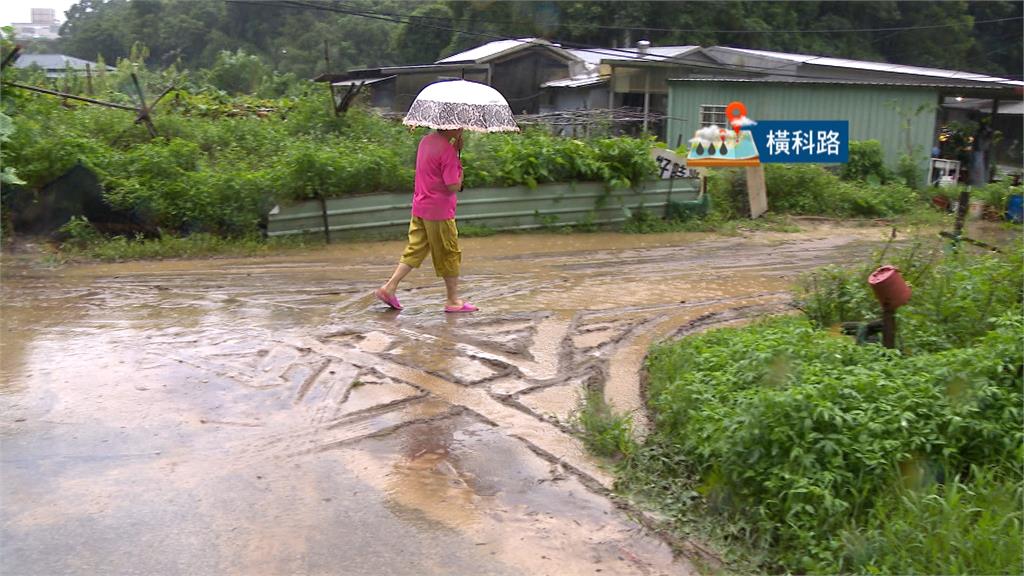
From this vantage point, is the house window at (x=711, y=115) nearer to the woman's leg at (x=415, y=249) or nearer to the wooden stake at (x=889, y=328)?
the woman's leg at (x=415, y=249)

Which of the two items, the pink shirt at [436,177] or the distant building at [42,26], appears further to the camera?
the distant building at [42,26]

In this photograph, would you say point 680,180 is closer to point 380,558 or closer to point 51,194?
point 51,194

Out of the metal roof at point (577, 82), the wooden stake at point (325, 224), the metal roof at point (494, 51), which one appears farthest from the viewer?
the metal roof at point (494, 51)

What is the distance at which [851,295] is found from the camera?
22.3 ft

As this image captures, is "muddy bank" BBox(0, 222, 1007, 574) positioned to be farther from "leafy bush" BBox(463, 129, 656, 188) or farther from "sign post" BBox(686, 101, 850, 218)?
"sign post" BBox(686, 101, 850, 218)

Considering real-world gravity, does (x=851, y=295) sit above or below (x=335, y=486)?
above

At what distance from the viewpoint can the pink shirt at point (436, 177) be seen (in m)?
7.52

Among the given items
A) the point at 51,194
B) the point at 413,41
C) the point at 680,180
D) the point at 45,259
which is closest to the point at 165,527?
the point at 45,259

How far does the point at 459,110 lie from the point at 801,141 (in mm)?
10101

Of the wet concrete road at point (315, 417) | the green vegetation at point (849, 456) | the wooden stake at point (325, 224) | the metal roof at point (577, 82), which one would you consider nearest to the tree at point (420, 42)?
the metal roof at point (577, 82)

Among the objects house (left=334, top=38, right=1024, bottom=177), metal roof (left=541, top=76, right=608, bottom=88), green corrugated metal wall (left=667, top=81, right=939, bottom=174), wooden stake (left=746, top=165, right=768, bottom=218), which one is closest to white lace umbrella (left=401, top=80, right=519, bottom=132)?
wooden stake (left=746, top=165, right=768, bottom=218)

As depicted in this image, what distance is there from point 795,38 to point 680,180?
25.0 m

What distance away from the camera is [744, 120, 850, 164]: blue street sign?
1508cm

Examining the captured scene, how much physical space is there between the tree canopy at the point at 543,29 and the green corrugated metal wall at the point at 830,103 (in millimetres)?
10862
